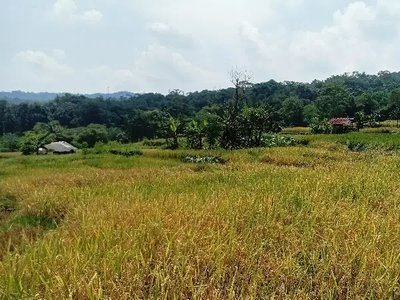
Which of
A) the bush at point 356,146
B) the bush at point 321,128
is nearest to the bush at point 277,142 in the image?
the bush at point 356,146

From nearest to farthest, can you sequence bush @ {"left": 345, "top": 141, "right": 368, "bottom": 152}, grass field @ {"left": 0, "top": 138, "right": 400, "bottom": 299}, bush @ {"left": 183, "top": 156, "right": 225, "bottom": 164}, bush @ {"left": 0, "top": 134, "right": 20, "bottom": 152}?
grass field @ {"left": 0, "top": 138, "right": 400, "bottom": 299} < bush @ {"left": 183, "top": 156, "right": 225, "bottom": 164} < bush @ {"left": 345, "top": 141, "right": 368, "bottom": 152} < bush @ {"left": 0, "top": 134, "right": 20, "bottom": 152}

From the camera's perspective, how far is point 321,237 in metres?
3.56

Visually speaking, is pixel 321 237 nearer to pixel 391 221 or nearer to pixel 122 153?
pixel 391 221

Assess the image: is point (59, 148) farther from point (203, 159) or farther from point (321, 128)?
point (203, 159)

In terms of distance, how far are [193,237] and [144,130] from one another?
2365 inches

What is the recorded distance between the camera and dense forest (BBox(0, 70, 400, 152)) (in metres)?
23.7

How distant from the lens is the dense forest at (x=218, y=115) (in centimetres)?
2367

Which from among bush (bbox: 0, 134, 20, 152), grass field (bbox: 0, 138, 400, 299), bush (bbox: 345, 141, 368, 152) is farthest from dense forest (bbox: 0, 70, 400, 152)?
grass field (bbox: 0, 138, 400, 299)

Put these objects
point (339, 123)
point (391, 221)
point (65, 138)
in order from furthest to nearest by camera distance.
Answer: point (65, 138)
point (339, 123)
point (391, 221)

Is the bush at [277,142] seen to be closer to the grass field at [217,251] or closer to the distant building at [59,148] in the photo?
the grass field at [217,251]

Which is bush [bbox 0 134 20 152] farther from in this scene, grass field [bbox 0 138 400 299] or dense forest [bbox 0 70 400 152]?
grass field [bbox 0 138 400 299]

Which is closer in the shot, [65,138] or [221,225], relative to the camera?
[221,225]

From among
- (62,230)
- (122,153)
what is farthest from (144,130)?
(62,230)

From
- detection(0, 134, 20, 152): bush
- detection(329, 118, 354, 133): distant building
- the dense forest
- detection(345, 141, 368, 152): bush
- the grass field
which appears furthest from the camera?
detection(0, 134, 20, 152): bush
